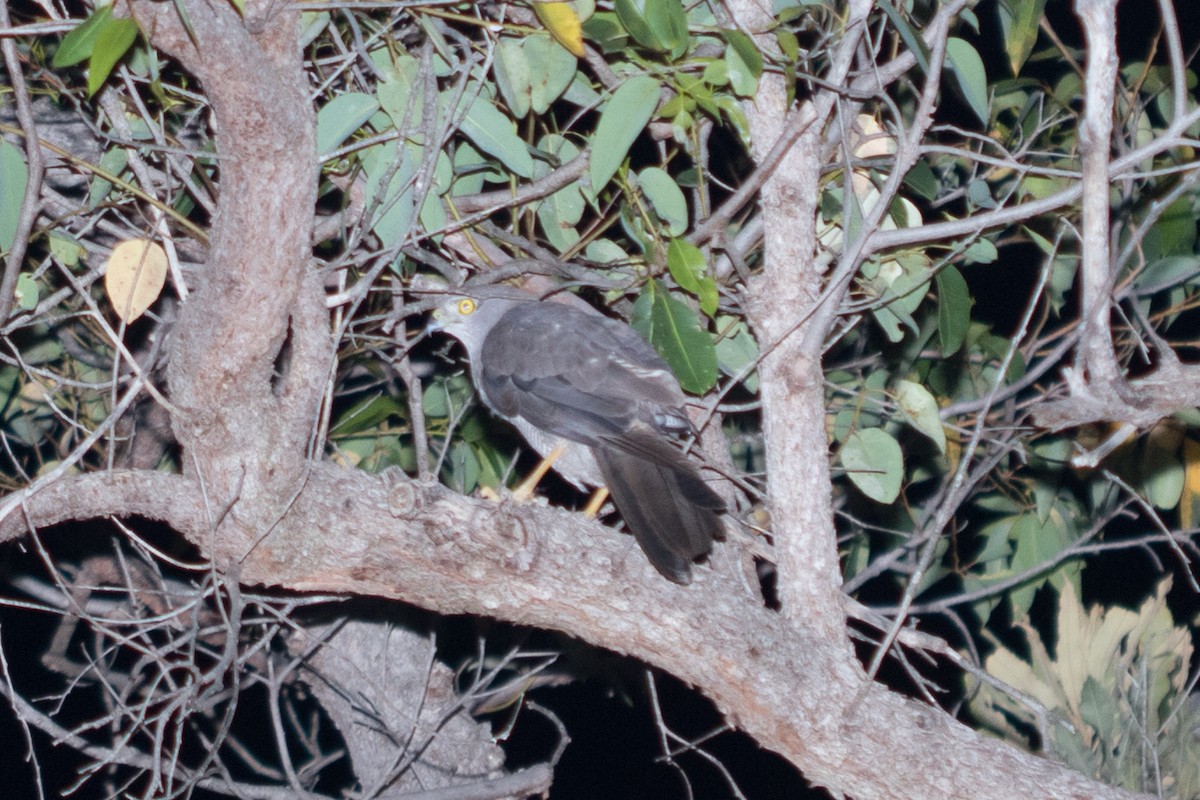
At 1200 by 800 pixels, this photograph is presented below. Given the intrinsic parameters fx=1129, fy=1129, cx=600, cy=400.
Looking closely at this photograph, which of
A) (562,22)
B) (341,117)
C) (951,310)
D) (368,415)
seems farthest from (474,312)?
(951,310)

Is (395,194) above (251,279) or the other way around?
above

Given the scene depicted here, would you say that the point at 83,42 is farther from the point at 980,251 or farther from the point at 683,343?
the point at 980,251

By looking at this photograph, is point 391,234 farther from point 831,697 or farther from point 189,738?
point 189,738

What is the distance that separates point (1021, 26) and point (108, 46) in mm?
2318

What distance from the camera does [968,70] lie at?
2.98m

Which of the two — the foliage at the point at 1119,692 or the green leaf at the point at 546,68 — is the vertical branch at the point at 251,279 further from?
the foliage at the point at 1119,692

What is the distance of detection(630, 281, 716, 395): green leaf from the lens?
3127 mm

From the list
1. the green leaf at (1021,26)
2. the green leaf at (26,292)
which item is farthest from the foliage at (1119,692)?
the green leaf at (26,292)

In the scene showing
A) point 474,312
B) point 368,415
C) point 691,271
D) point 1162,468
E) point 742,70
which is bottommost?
point 368,415

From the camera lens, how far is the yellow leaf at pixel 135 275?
2.88 metres

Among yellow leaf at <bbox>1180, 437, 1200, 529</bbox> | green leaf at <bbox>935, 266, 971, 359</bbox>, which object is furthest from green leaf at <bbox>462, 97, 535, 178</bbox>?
yellow leaf at <bbox>1180, 437, 1200, 529</bbox>

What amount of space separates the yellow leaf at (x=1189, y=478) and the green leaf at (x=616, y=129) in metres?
2.27

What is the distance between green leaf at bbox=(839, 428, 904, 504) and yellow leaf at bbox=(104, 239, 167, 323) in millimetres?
1899

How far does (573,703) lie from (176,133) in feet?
19.4
